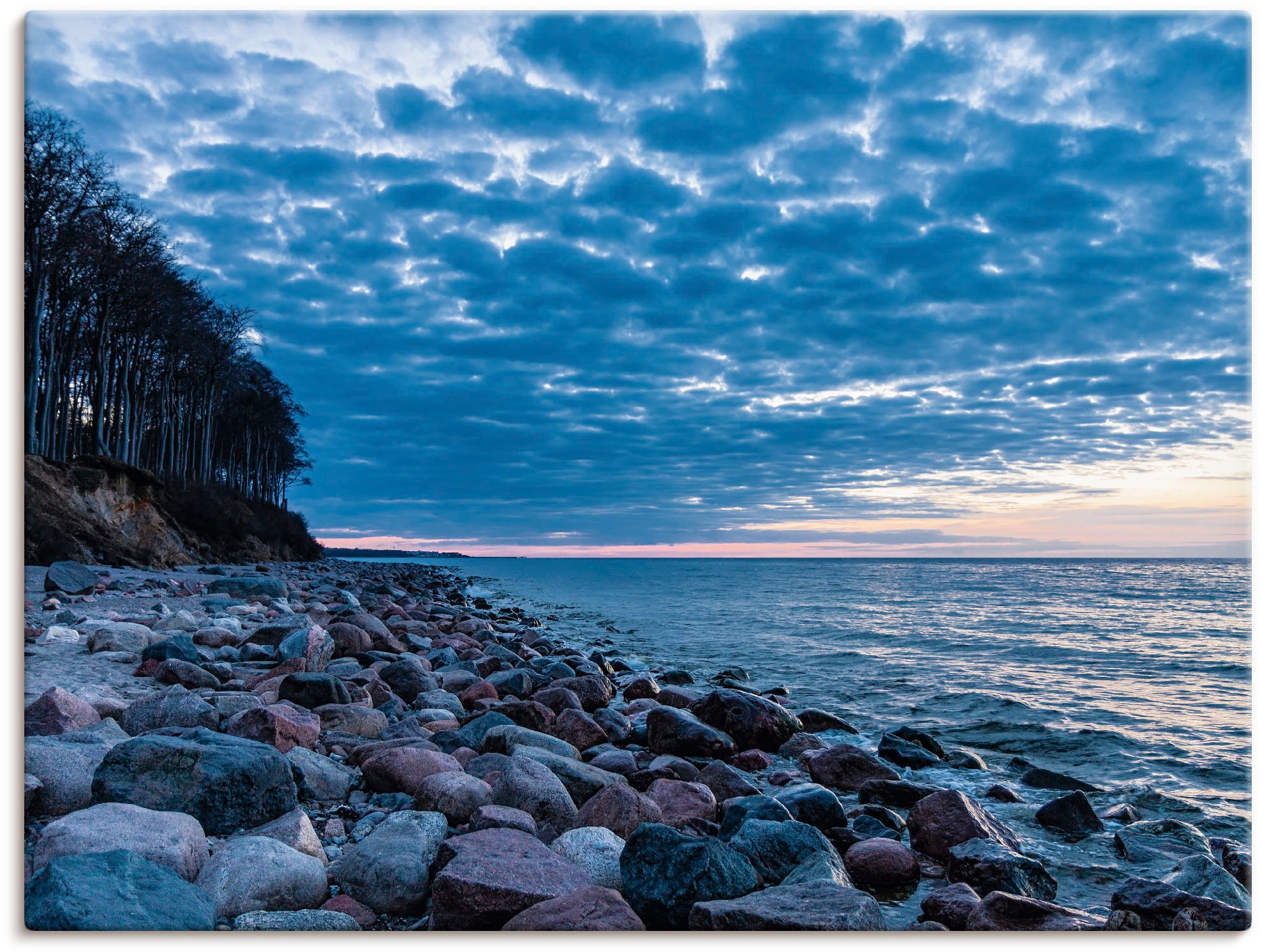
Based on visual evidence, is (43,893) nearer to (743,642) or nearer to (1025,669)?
(1025,669)

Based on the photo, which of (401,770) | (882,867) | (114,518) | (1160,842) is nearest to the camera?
(882,867)

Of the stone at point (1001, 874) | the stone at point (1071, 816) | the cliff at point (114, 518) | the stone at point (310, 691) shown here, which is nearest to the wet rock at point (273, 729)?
the stone at point (310, 691)

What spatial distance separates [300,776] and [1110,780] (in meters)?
6.46

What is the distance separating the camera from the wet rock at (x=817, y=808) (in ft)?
14.9

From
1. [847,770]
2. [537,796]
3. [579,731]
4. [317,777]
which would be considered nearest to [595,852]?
[537,796]

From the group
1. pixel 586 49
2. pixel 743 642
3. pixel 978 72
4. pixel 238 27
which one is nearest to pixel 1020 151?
pixel 978 72

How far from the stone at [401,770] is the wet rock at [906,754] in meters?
4.20

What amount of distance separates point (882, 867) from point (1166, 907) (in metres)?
1.25

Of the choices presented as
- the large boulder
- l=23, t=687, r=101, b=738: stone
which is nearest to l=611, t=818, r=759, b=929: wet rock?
l=23, t=687, r=101, b=738: stone

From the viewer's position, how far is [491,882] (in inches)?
108

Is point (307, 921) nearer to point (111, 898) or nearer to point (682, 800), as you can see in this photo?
point (111, 898)

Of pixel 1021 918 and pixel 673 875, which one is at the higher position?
pixel 673 875

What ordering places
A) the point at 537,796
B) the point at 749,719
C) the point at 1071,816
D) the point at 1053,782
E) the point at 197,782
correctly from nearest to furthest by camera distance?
the point at 197,782 < the point at 537,796 < the point at 1071,816 < the point at 1053,782 < the point at 749,719

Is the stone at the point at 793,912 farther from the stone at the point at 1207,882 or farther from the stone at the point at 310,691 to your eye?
the stone at the point at 310,691
